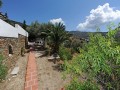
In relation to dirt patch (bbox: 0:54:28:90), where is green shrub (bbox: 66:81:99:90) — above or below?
above

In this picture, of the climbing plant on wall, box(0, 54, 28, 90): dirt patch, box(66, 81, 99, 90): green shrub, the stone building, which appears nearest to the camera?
the climbing plant on wall

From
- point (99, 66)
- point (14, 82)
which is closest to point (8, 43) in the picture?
point (14, 82)

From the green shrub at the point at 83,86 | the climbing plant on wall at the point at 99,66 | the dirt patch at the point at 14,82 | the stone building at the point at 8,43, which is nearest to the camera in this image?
the climbing plant on wall at the point at 99,66

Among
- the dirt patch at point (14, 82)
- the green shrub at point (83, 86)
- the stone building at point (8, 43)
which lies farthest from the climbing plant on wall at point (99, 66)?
the stone building at point (8, 43)

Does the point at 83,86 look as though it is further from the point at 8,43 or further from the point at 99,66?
the point at 8,43

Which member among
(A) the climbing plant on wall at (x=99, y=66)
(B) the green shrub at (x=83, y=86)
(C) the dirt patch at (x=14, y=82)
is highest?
(A) the climbing plant on wall at (x=99, y=66)

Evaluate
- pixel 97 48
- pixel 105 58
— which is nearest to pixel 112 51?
pixel 105 58

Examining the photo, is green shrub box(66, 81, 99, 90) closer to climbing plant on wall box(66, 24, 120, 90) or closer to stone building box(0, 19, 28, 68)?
climbing plant on wall box(66, 24, 120, 90)

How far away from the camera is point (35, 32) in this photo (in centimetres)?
3775

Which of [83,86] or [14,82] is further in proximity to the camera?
[14,82]

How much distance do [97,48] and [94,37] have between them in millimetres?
472

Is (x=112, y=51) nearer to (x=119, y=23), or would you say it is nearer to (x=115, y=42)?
(x=115, y=42)

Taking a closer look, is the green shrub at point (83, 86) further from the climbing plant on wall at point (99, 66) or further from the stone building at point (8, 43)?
the stone building at point (8, 43)

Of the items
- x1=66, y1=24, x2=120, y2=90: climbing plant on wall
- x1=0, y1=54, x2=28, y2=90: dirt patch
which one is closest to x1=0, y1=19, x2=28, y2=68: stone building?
x1=0, y1=54, x2=28, y2=90: dirt patch
